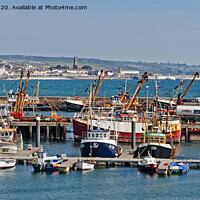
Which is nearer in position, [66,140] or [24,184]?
[24,184]

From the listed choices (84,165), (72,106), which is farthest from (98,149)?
(72,106)

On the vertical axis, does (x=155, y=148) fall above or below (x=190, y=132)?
below

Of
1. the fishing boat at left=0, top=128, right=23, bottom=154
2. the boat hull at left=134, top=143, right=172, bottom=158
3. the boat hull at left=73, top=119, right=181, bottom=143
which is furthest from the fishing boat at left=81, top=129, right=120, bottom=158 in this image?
the boat hull at left=73, top=119, right=181, bottom=143

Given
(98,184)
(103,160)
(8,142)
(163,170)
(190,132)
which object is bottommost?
(98,184)

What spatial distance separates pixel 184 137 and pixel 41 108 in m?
60.2

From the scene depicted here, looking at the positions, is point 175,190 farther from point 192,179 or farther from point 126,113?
point 126,113

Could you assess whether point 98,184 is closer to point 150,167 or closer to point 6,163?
point 150,167

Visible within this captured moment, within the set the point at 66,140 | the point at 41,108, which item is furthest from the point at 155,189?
the point at 41,108

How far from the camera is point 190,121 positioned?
103m

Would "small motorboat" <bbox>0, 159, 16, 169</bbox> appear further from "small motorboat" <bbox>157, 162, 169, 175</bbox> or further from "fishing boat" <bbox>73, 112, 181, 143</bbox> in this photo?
"fishing boat" <bbox>73, 112, 181, 143</bbox>

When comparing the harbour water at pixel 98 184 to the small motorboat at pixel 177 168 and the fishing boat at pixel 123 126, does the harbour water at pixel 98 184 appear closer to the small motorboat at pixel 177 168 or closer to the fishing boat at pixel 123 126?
the small motorboat at pixel 177 168

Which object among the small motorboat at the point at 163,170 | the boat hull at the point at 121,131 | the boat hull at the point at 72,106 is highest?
the boat hull at the point at 72,106

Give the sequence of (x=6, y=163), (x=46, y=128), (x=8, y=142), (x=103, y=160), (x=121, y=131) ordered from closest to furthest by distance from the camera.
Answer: (x=6, y=163), (x=103, y=160), (x=8, y=142), (x=121, y=131), (x=46, y=128)

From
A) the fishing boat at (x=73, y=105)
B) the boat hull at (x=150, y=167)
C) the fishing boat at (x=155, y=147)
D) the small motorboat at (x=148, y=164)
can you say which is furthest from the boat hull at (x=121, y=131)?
the fishing boat at (x=73, y=105)
